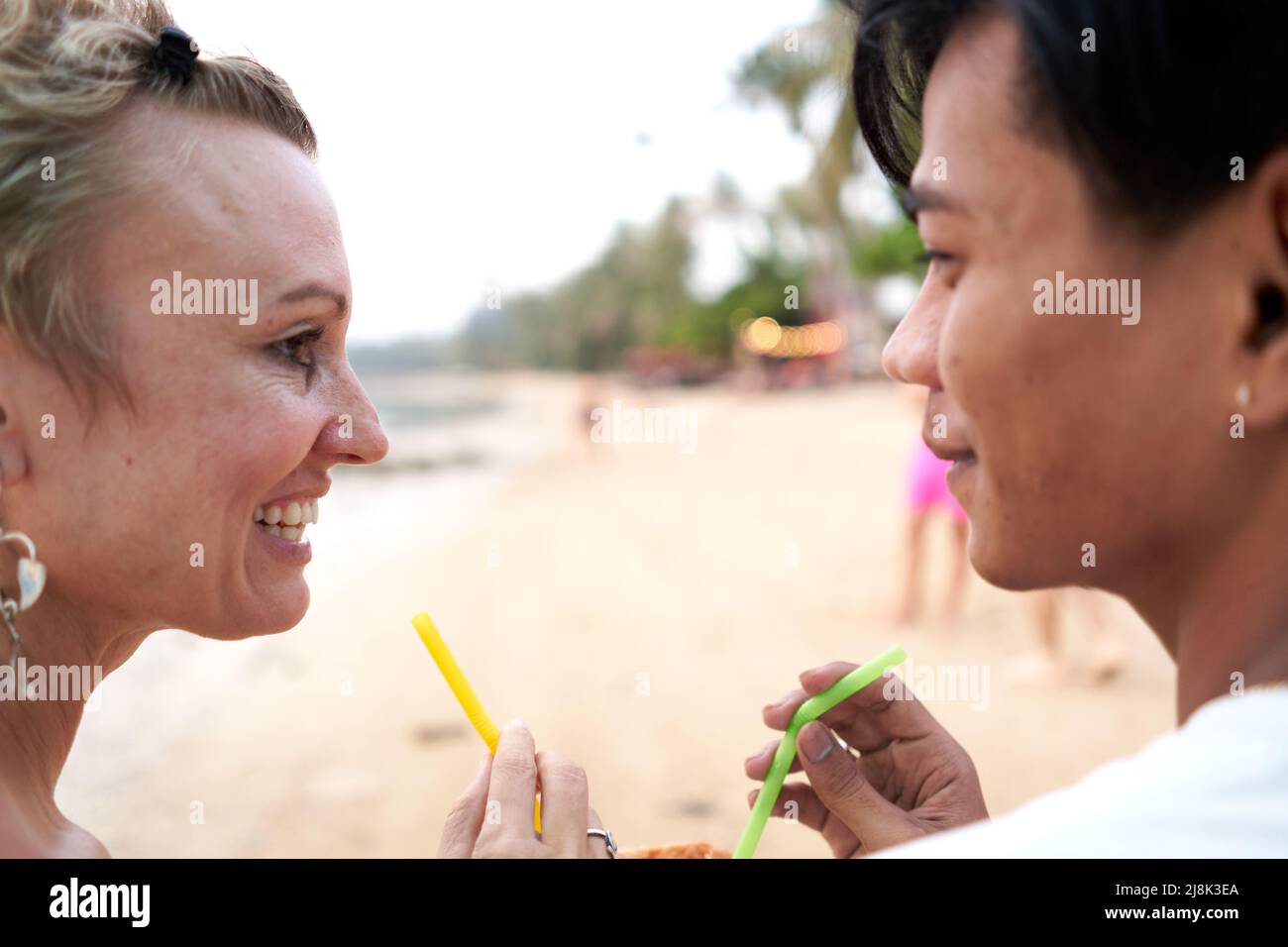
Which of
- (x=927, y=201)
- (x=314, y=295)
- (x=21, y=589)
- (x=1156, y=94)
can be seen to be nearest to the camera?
(x=1156, y=94)

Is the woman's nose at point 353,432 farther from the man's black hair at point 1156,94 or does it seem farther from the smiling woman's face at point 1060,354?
the man's black hair at point 1156,94

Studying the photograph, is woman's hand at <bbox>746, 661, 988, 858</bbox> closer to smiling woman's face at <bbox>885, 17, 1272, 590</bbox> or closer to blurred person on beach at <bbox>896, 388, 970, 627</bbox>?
smiling woman's face at <bbox>885, 17, 1272, 590</bbox>

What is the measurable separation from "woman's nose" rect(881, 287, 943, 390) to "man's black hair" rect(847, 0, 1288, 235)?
265 mm

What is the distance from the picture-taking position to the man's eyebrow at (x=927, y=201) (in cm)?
117

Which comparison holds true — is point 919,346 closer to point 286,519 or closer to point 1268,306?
point 1268,306

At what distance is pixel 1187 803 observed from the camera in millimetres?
862

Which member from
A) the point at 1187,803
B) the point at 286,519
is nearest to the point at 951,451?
the point at 1187,803

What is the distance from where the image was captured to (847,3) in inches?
56.8

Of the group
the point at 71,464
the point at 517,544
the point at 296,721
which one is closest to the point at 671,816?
the point at 296,721

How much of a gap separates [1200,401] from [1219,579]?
215 mm

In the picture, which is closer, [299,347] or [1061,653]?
[299,347]

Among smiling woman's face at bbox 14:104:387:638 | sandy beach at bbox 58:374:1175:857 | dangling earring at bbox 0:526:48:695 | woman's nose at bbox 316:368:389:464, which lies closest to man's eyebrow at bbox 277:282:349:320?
smiling woman's face at bbox 14:104:387:638

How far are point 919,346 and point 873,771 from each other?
690mm
